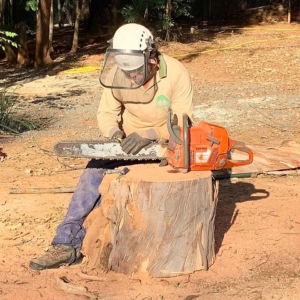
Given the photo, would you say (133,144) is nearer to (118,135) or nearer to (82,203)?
(118,135)

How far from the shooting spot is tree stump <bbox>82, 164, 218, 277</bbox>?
13.0 ft

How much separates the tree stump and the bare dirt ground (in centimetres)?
11

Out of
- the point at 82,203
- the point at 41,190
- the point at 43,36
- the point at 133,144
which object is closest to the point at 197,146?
the point at 133,144

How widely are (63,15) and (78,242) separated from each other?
81.1ft

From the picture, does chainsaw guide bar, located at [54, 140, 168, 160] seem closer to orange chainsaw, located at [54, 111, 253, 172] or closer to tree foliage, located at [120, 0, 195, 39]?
orange chainsaw, located at [54, 111, 253, 172]

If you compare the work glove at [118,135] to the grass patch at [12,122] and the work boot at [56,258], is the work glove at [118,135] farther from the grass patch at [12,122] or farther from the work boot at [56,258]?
the grass patch at [12,122]

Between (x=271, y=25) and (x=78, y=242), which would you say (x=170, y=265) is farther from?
(x=271, y=25)

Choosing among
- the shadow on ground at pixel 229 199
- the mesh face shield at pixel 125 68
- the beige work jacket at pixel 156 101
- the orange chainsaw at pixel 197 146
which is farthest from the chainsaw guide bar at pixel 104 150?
the shadow on ground at pixel 229 199

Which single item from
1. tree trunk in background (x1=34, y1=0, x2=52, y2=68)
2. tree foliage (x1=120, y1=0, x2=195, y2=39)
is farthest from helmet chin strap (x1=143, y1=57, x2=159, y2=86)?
tree foliage (x1=120, y1=0, x2=195, y2=39)

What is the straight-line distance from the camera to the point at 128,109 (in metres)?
4.51

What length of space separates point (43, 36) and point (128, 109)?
39.2 feet

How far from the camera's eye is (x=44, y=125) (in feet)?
30.5

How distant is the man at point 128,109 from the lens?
Answer: 13.7 feet

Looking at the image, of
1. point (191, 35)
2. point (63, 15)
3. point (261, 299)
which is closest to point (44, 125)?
point (261, 299)
